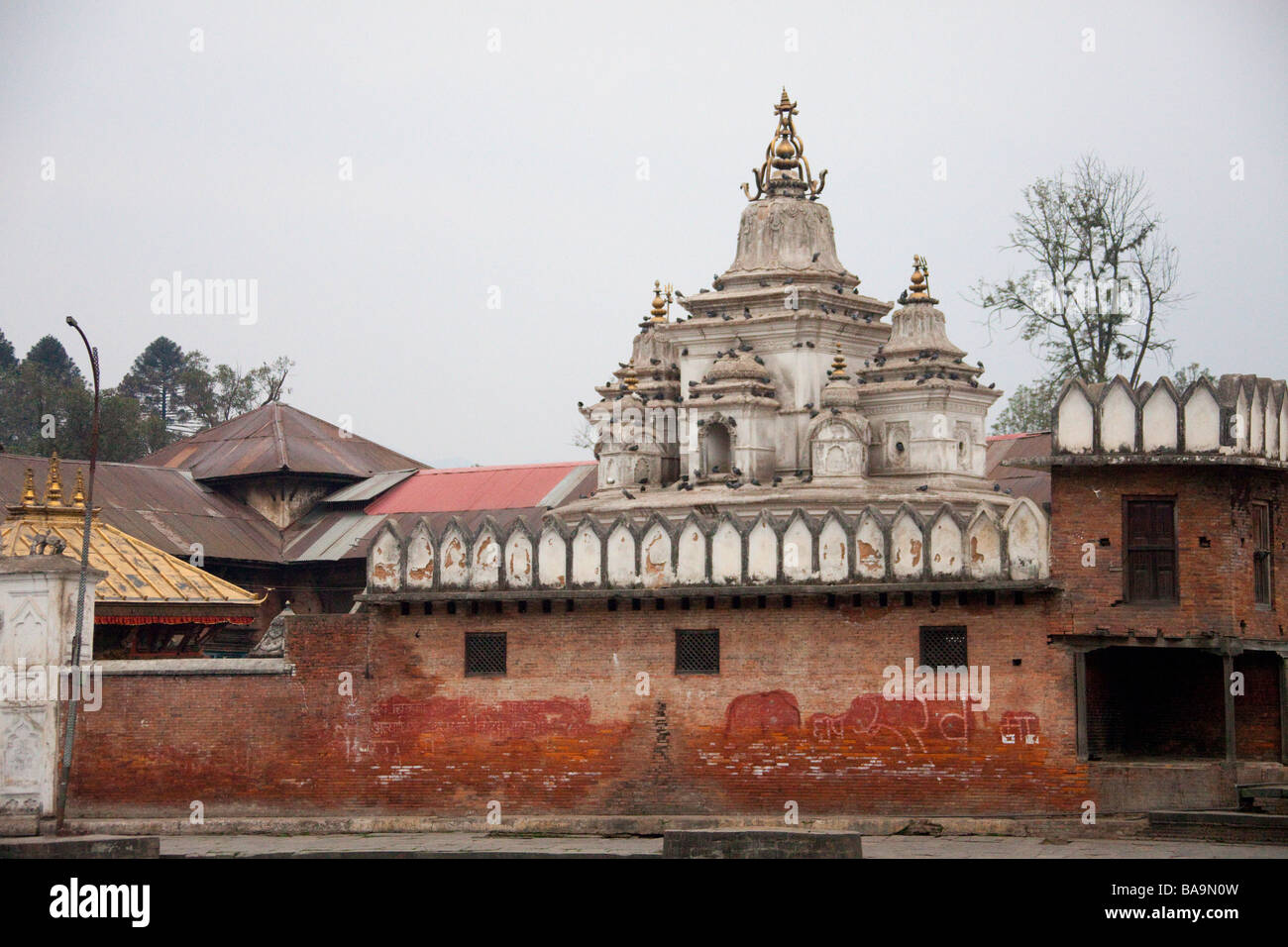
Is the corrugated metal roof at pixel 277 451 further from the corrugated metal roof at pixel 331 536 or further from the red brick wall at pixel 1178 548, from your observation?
the red brick wall at pixel 1178 548

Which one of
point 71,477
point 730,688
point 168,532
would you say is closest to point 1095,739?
point 730,688

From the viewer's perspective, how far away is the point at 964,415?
34.0 metres

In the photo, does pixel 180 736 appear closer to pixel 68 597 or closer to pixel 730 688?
pixel 68 597

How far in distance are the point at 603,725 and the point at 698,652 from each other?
65.1 inches

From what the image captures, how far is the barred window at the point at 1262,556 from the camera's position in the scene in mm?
26641

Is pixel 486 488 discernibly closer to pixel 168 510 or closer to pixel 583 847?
pixel 168 510

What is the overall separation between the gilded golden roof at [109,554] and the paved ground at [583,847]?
4.71m

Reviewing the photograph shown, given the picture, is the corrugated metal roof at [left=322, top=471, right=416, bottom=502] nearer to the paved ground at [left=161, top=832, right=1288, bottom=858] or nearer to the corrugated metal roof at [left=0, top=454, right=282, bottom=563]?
the corrugated metal roof at [left=0, top=454, right=282, bottom=563]

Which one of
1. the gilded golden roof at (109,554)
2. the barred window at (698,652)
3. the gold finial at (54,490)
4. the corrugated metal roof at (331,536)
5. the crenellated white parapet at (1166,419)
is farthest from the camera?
the corrugated metal roof at (331,536)

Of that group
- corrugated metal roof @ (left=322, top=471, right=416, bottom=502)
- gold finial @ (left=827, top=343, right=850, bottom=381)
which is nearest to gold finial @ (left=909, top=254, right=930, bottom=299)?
gold finial @ (left=827, top=343, right=850, bottom=381)

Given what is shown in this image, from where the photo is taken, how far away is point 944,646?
26703mm

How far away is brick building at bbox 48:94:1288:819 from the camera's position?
85.2 ft

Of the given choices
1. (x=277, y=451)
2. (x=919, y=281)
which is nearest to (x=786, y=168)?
(x=919, y=281)

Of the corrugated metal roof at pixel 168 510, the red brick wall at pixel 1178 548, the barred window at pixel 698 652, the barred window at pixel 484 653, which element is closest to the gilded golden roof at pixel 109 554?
the barred window at pixel 484 653
